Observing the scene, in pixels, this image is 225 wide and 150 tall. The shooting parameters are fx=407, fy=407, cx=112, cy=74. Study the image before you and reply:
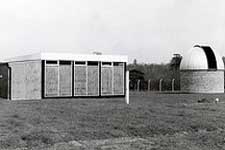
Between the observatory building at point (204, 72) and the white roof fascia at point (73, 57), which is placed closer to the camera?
the white roof fascia at point (73, 57)

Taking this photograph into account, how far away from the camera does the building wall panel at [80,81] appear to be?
2770 centimetres

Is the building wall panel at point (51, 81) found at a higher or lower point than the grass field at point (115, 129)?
higher

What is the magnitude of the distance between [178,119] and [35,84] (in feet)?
50.1

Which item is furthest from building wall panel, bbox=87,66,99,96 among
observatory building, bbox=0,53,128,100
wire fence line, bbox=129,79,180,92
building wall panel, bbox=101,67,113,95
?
wire fence line, bbox=129,79,180,92

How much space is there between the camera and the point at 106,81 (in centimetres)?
2881

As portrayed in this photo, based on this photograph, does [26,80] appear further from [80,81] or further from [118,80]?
[118,80]

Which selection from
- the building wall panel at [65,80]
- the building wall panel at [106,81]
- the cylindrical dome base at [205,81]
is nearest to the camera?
the building wall panel at [65,80]

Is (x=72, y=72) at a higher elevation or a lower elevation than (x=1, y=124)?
higher

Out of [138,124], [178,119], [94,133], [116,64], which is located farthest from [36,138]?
[116,64]

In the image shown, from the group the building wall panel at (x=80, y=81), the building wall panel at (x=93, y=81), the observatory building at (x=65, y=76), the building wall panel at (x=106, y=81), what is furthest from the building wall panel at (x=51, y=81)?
the building wall panel at (x=106, y=81)

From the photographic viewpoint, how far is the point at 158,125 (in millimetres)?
11898

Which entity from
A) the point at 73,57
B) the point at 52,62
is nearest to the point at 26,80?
the point at 52,62

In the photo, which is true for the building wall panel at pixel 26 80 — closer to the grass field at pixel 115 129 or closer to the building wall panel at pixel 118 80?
the building wall panel at pixel 118 80

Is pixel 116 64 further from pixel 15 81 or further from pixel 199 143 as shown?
pixel 199 143
